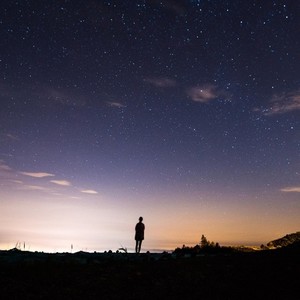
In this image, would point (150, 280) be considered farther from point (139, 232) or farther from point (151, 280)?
point (139, 232)

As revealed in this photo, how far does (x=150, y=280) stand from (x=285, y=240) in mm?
19942

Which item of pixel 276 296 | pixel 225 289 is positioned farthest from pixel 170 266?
pixel 276 296

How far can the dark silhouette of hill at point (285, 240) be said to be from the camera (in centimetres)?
2552

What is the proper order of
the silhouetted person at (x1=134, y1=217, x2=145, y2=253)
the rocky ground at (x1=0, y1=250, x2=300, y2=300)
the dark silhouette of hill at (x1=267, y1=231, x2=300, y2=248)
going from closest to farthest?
the rocky ground at (x1=0, y1=250, x2=300, y2=300) < the silhouetted person at (x1=134, y1=217, x2=145, y2=253) < the dark silhouette of hill at (x1=267, y1=231, x2=300, y2=248)

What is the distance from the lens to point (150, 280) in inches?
381

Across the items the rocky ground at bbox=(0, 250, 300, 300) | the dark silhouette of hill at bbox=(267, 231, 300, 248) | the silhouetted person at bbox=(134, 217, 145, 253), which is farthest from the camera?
the dark silhouette of hill at bbox=(267, 231, 300, 248)

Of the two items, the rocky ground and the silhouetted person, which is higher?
the silhouetted person

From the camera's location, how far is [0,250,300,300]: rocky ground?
8406mm

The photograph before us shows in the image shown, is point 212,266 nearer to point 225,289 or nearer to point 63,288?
point 225,289

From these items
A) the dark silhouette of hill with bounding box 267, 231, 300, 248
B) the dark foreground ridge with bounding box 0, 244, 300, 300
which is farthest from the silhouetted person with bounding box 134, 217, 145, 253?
the dark silhouette of hill with bounding box 267, 231, 300, 248

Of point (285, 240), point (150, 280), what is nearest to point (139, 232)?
point (150, 280)

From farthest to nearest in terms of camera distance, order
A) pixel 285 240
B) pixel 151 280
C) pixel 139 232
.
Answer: pixel 285 240 < pixel 139 232 < pixel 151 280

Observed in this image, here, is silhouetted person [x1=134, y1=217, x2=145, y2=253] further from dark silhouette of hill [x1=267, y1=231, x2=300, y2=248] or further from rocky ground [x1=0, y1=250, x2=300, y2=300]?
dark silhouette of hill [x1=267, y1=231, x2=300, y2=248]

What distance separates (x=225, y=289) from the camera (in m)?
9.35
